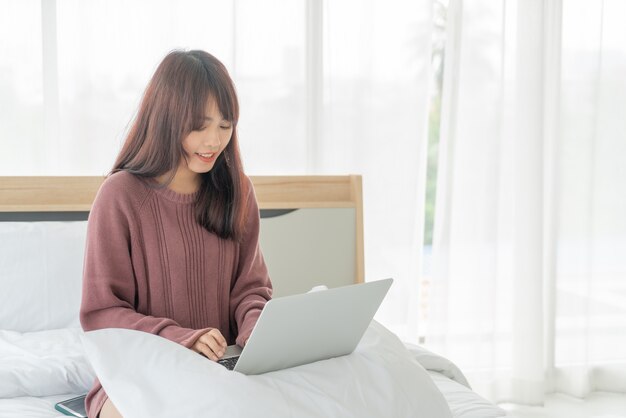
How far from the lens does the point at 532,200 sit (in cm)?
317

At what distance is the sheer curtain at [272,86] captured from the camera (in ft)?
8.85

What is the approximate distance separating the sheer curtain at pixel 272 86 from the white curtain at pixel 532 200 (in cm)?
17

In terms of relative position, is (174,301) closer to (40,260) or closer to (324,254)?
(40,260)

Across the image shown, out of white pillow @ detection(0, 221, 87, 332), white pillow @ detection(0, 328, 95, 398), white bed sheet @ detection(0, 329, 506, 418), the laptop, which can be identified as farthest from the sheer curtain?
the laptop

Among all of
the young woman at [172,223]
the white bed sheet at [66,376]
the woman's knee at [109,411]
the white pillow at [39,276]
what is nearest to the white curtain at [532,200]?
the white bed sheet at [66,376]

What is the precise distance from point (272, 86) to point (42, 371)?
1412 mm

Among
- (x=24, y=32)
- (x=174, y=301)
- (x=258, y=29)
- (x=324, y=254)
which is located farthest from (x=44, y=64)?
(x=174, y=301)

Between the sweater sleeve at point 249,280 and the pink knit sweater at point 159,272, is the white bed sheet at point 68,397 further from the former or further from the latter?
the sweater sleeve at point 249,280

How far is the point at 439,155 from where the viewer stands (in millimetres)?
3146

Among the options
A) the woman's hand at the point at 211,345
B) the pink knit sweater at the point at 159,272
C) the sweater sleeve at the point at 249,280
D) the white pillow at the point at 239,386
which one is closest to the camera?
the white pillow at the point at 239,386

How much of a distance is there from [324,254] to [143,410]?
58.5 inches

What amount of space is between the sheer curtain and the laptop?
59.6 inches

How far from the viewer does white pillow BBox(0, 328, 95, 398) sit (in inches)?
72.9

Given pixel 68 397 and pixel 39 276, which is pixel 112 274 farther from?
pixel 39 276
